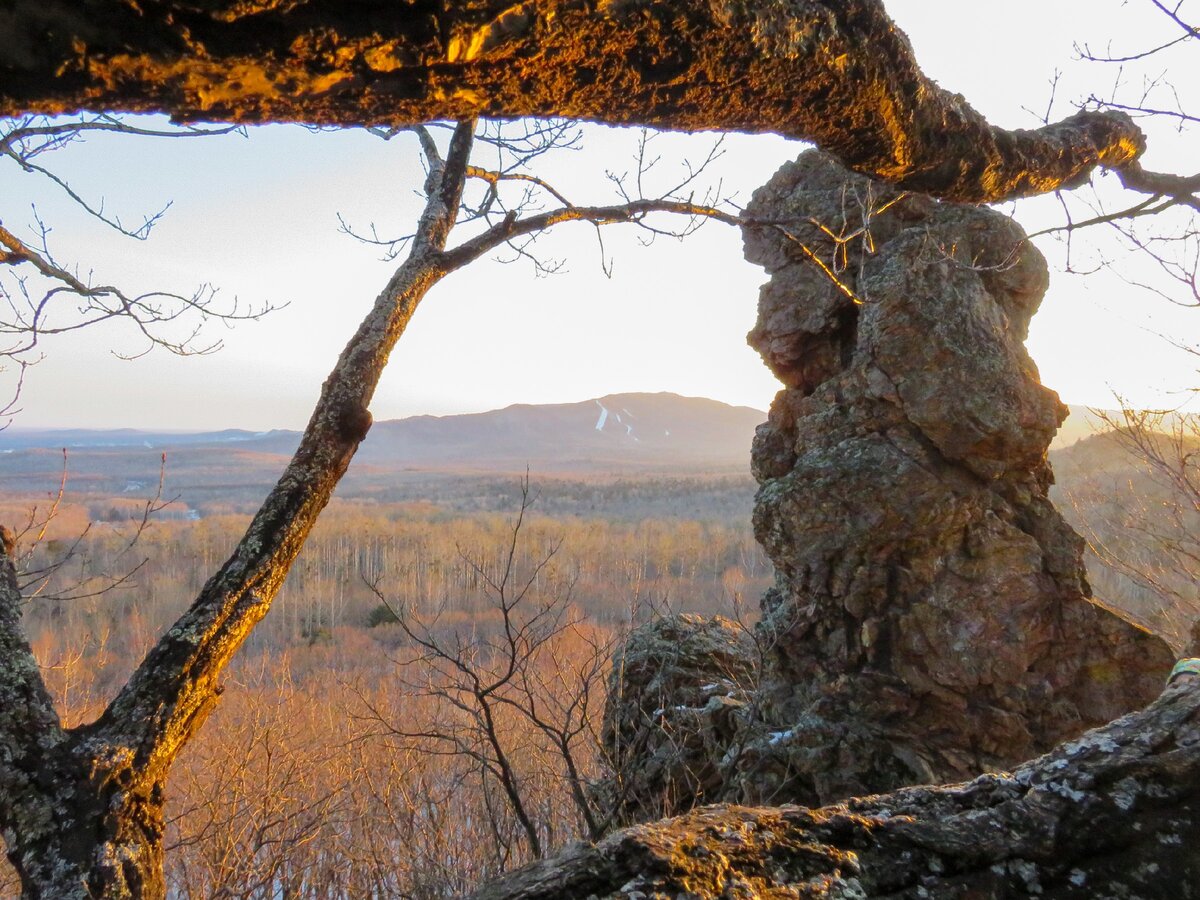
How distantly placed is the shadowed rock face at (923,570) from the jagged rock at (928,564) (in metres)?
0.01

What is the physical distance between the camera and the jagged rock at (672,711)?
465cm

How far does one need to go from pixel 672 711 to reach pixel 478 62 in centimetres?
469

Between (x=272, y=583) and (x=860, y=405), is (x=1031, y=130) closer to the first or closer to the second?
(x=860, y=405)

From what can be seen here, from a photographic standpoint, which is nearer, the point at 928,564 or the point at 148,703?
the point at 148,703

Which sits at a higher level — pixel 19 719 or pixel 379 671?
pixel 19 719

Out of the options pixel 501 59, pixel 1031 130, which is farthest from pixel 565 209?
pixel 501 59

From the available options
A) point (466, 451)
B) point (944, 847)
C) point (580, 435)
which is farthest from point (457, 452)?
point (944, 847)

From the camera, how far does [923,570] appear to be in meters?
4.20

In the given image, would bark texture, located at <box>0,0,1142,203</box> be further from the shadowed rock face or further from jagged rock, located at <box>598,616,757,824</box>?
jagged rock, located at <box>598,616,757,824</box>

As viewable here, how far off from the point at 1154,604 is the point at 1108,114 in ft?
44.3

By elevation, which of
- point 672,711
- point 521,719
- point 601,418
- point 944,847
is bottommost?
point 521,719

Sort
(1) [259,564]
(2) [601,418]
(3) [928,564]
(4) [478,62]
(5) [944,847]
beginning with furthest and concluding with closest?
(2) [601,418] → (3) [928,564] → (1) [259,564] → (5) [944,847] → (4) [478,62]

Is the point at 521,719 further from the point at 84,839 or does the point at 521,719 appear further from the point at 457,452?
the point at 457,452

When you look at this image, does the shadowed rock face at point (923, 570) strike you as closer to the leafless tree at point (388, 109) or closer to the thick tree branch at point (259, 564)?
the leafless tree at point (388, 109)
